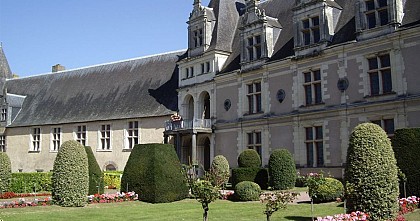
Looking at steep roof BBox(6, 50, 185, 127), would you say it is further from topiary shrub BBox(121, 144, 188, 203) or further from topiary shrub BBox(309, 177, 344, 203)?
topiary shrub BBox(309, 177, 344, 203)

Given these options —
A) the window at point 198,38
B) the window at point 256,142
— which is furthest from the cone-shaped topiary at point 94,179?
the window at point 198,38

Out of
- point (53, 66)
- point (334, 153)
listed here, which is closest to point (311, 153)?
point (334, 153)

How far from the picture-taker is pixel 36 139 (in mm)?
34031

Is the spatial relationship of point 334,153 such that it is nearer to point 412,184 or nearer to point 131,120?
point 412,184

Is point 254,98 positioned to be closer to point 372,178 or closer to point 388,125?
point 388,125

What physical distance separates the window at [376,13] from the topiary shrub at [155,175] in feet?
31.5

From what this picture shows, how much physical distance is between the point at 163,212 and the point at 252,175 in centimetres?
648

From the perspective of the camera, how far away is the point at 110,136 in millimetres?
30094

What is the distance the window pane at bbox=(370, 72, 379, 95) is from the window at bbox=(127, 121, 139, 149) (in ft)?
50.5

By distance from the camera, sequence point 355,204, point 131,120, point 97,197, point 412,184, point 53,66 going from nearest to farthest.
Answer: point 355,204
point 412,184
point 97,197
point 131,120
point 53,66

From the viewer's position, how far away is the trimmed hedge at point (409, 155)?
12242 millimetres

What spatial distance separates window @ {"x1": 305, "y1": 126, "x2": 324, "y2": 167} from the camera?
789 inches

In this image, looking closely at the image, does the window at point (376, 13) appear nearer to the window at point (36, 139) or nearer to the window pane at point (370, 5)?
the window pane at point (370, 5)

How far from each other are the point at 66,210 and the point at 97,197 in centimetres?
258
